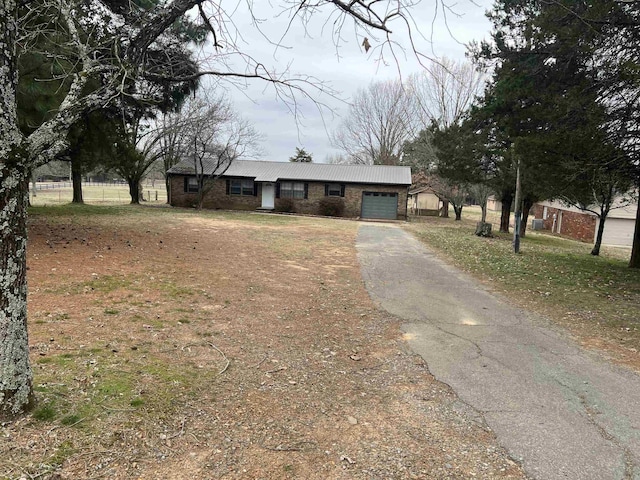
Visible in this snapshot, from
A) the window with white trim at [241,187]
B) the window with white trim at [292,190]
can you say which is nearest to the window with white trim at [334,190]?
the window with white trim at [292,190]

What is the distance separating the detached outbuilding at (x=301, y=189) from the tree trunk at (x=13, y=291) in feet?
89.2

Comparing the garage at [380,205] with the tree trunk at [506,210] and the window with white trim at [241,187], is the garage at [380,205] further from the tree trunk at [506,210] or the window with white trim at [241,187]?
the window with white trim at [241,187]

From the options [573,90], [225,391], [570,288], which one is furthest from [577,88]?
[225,391]

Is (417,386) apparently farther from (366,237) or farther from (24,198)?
(366,237)

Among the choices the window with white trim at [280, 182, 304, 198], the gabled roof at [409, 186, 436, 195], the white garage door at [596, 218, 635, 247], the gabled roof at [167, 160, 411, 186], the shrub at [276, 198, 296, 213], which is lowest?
the white garage door at [596, 218, 635, 247]

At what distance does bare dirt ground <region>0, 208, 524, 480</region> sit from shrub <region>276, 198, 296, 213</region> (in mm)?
22768

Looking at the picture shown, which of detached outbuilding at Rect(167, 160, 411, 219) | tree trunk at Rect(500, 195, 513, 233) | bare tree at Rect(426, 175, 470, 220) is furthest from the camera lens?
bare tree at Rect(426, 175, 470, 220)

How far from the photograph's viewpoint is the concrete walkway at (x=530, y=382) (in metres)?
2.85

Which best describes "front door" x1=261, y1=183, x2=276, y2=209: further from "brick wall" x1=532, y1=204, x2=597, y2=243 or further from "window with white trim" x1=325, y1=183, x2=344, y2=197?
"brick wall" x1=532, y1=204, x2=597, y2=243

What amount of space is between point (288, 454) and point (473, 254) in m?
11.9

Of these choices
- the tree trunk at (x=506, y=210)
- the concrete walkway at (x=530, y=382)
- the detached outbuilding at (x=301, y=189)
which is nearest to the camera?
the concrete walkway at (x=530, y=382)

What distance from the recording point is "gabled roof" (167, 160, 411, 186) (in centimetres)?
2962

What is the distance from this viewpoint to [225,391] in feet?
11.6

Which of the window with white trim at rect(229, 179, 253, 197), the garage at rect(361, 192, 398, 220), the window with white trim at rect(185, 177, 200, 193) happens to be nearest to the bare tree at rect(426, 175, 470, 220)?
the garage at rect(361, 192, 398, 220)
